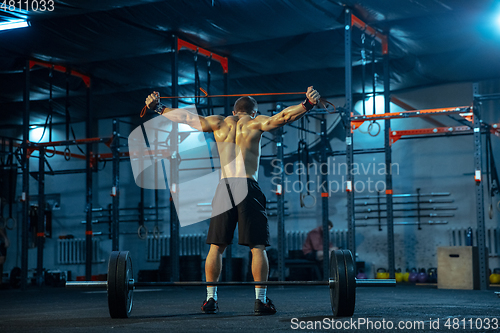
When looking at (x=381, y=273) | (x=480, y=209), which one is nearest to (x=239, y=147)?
(x=480, y=209)

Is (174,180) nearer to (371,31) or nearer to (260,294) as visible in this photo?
(371,31)

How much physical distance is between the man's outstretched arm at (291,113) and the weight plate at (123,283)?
107cm

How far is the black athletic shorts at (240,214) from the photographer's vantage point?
3254mm

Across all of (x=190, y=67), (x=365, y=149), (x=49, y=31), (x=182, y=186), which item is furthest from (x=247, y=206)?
(x=182, y=186)

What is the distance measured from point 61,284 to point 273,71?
4.74 metres

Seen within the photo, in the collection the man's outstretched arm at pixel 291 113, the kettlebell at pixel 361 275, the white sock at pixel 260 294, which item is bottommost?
the kettlebell at pixel 361 275

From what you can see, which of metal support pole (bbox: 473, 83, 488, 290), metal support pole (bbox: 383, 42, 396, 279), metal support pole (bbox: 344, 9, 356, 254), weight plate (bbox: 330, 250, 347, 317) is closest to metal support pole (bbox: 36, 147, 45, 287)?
metal support pole (bbox: 344, 9, 356, 254)

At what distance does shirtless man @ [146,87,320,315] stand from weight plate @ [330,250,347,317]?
1.34 ft

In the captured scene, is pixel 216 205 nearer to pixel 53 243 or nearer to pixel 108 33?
pixel 108 33

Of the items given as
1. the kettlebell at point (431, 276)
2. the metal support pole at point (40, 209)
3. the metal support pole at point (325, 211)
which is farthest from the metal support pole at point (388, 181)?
the metal support pole at point (40, 209)

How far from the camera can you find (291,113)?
322 centimetres

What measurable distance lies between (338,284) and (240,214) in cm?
71

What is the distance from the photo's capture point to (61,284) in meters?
9.19

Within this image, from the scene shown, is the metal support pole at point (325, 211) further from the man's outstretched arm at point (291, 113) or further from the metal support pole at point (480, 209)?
the man's outstretched arm at point (291, 113)
